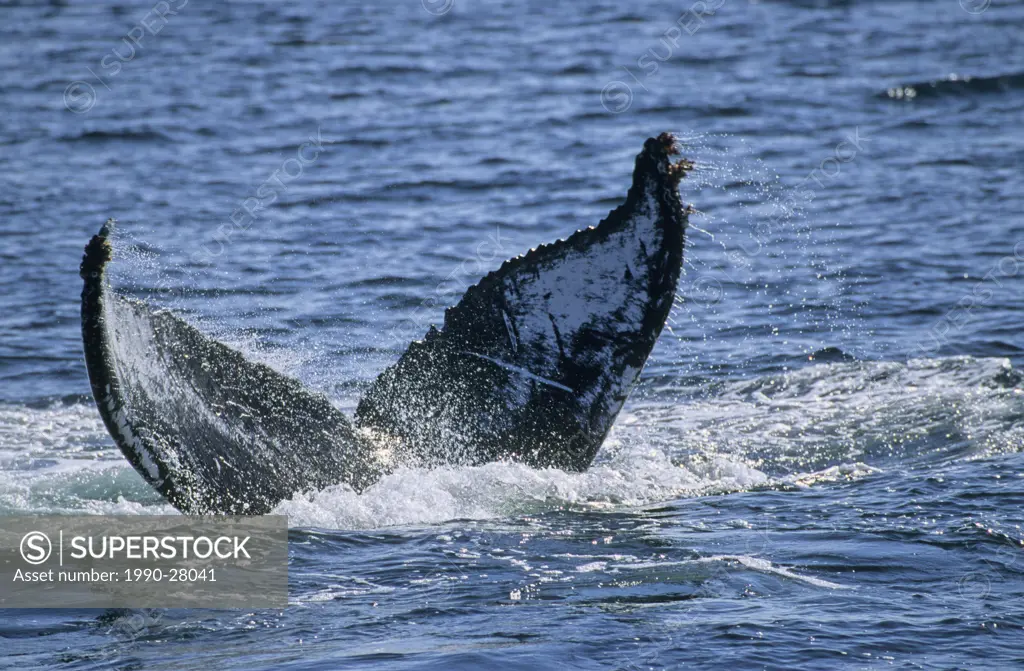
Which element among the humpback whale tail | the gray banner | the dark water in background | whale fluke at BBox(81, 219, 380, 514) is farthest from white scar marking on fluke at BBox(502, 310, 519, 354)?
the gray banner

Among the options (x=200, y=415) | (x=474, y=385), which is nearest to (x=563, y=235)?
(x=474, y=385)

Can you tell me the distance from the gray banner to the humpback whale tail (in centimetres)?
30

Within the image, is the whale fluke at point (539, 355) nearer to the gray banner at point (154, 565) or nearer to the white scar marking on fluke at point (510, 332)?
the white scar marking on fluke at point (510, 332)

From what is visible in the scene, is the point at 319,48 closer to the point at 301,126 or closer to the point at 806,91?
the point at 301,126

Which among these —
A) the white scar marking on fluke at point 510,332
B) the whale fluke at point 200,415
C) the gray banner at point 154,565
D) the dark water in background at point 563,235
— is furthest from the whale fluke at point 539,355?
the gray banner at point 154,565

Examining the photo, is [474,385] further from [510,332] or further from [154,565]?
[154,565]

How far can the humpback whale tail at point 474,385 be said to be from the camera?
7.93 meters

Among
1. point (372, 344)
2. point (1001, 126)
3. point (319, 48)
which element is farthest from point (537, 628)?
point (319, 48)

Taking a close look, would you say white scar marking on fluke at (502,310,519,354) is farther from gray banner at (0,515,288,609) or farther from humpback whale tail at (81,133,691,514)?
gray banner at (0,515,288,609)

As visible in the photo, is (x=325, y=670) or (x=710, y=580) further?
(x=710, y=580)

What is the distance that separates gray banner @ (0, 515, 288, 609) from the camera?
26.0 ft

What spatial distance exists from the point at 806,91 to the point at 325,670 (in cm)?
2247

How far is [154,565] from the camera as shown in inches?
330

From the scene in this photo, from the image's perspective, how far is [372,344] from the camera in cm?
1402
